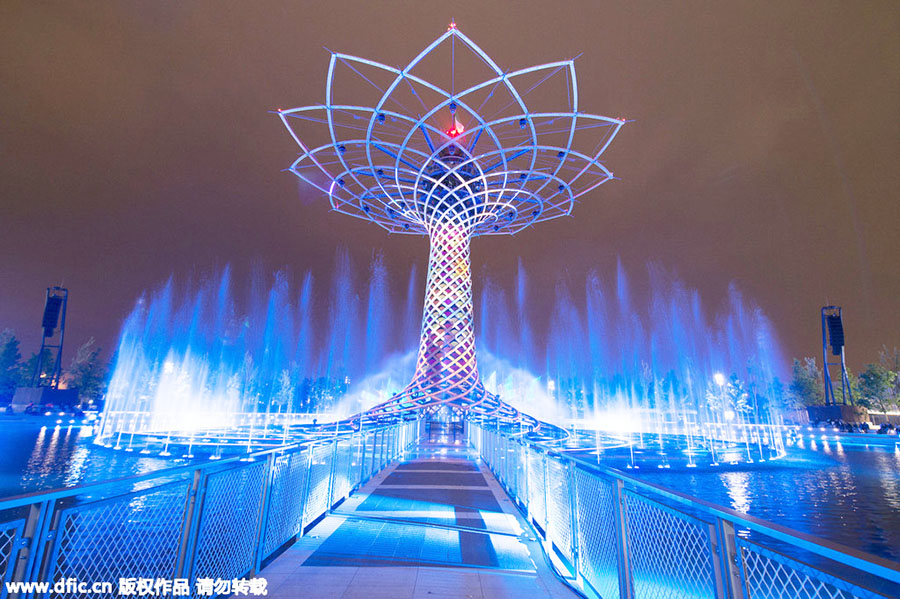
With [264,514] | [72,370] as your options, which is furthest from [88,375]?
[264,514]

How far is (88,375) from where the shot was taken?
5512 centimetres

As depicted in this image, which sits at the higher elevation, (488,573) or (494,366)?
(494,366)

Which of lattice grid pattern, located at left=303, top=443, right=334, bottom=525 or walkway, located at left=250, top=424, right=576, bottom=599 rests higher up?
lattice grid pattern, located at left=303, top=443, right=334, bottom=525

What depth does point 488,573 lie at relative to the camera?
16.5 ft

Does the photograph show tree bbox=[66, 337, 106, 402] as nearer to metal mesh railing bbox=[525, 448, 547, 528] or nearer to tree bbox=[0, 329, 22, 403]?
tree bbox=[0, 329, 22, 403]

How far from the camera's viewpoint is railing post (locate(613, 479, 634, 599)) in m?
3.71

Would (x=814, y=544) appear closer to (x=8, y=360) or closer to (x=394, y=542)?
(x=394, y=542)

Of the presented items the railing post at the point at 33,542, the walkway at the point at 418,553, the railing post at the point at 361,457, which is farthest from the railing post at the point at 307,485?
the railing post at the point at 33,542

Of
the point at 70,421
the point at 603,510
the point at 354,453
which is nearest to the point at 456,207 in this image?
the point at 354,453

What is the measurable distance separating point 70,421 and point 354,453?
39205 mm

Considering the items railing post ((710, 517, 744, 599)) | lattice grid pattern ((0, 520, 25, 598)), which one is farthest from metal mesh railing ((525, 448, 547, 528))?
lattice grid pattern ((0, 520, 25, 598))

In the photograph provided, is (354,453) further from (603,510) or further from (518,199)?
(518,199)

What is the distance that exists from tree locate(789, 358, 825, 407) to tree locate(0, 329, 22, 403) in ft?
339

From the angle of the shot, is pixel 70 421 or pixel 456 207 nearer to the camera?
pixel 456 207
